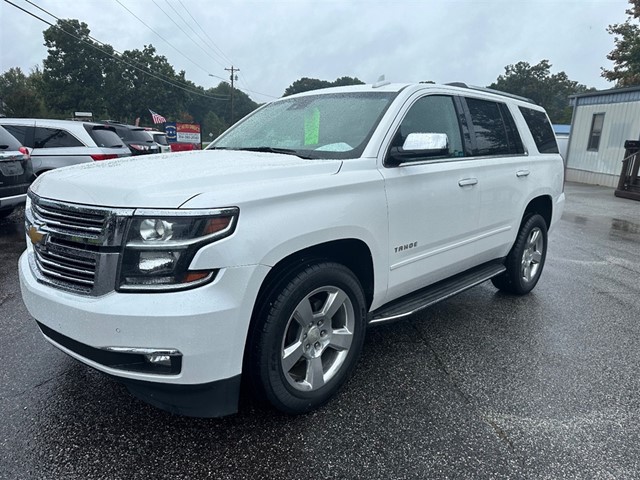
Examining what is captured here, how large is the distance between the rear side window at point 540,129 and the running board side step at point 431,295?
4.84 feet

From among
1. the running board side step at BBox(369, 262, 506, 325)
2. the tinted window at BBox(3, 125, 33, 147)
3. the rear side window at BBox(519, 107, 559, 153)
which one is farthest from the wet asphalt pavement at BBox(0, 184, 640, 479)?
the tinted window at BBox(3, 125, 33, 147)

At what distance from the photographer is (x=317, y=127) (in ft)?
10.5

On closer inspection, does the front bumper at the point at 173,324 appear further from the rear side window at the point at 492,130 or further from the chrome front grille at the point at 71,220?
the rear side window at the point at 492,130

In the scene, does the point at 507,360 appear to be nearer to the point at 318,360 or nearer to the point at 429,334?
the point at 429,334

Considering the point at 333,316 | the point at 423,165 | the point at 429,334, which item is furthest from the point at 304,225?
the point at 429,334

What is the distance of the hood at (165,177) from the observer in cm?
204

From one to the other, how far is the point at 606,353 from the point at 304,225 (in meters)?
2.73

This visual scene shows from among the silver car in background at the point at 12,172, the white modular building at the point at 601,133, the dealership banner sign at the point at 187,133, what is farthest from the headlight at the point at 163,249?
the dealership banner sign at the point at 187,133

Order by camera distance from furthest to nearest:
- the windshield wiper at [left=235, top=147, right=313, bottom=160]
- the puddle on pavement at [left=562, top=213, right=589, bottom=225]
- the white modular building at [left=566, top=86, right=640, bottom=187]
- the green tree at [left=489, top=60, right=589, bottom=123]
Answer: the green tree at [left=489, top=60, right=589, bottom=123] → the white modular building at [left=566, top=86, right=640, bottom=187] → the puddle on pavement at [left=562, top=213, right=589, bottom=225] → the windshield wiper at [left=235, top=147, right=313, bottom=160]

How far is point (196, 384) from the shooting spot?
2.08 meters

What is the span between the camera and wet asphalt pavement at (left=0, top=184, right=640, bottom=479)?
220 centimetres

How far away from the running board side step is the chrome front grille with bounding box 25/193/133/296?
160 cm

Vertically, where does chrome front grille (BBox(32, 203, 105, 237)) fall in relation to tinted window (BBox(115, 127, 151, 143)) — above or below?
below

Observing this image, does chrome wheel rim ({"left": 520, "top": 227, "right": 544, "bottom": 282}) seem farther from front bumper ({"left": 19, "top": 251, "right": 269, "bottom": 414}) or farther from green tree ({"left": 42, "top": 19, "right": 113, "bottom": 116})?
green tree ({"left": 42, "top": 19, "right": 113, "bottom": 116})
